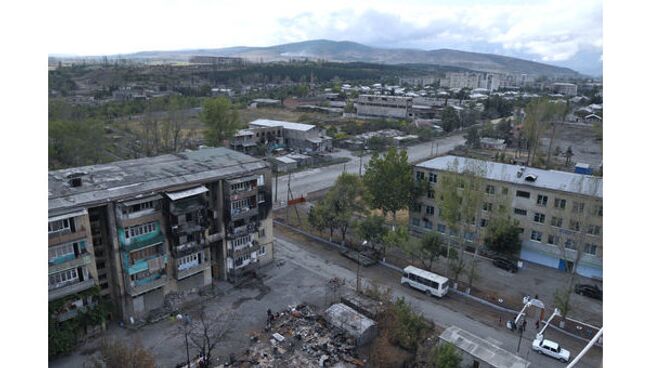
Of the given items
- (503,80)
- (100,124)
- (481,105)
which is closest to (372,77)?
(503,80)

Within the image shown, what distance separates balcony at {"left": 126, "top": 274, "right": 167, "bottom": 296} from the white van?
35.4ft

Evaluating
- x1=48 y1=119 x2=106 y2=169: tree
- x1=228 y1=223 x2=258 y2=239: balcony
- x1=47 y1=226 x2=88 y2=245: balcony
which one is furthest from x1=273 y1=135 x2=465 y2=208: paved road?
x1=48 y1=119 x2=106 y2=169: tree

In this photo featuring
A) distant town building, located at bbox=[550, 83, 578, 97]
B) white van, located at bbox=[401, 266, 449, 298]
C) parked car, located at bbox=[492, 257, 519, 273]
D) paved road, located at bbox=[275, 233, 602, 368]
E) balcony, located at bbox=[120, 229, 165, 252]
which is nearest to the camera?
paved road, located at bbox=[275, 233, 602, 368]

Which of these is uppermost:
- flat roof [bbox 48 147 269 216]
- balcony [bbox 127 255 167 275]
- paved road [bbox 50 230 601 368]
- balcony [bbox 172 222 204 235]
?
flat roof [bbox 48 147 269 216]

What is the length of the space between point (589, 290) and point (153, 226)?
63.5ft

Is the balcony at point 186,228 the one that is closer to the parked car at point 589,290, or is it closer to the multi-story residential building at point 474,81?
the parked car at point 589,290

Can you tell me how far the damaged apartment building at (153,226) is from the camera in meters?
15.0

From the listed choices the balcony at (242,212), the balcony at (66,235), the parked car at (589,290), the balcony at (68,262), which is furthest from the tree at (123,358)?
the parked car at (589,290)

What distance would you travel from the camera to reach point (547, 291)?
19.7 meters

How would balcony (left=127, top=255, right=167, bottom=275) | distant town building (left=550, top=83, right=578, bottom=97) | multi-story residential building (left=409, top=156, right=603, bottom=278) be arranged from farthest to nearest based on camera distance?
distant town building (left=550, top=83, right=578, bottom=97) < multi-story residential building (left=409, top=156, right=603, bottom=278) < balcony (left=127, top=255, right=167, bottom=275)

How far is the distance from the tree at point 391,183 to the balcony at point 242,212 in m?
7.98

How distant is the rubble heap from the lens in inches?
567

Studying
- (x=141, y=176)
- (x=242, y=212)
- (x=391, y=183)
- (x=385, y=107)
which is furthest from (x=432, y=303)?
(x=385, y=107)

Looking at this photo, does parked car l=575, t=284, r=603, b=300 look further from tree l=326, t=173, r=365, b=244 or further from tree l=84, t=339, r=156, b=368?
tree l=84, t=339, r=156, b=368
